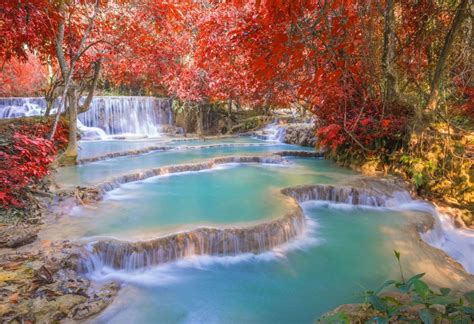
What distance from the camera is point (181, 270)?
4219 mm

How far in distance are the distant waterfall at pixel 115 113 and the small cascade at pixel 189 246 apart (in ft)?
42.4

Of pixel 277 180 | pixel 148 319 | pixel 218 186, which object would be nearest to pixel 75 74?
pixel 218 186

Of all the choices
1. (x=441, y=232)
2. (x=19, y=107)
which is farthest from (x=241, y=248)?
(x=19, y=107)

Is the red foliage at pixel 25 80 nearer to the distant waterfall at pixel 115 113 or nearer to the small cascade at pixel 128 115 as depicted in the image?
the distant waterfall at pixel 115 113

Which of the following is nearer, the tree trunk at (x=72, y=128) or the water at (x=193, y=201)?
the water at (x=193, y=201)

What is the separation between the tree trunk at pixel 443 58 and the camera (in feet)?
18.4

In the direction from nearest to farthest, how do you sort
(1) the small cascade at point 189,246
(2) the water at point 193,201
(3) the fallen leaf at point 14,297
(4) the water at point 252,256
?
(3) the fallen leaf at point 14,297, (4) the water at point 252,256, (1) the small cascade at point 189,246, (2) the water at point 193,201

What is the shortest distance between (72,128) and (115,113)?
9.40 metres

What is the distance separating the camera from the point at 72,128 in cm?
852

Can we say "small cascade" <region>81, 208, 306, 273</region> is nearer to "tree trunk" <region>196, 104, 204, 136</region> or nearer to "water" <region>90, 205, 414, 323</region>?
"water" <region>90, 205, 414, 323</region>

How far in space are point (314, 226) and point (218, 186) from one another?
2577 mm

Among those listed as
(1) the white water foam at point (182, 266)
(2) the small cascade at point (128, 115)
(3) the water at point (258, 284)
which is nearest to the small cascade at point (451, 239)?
(3) the water at point (258, 284)

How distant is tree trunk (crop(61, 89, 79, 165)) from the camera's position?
8125 mm

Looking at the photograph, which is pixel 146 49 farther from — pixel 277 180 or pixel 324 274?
pixel 324 274
